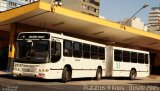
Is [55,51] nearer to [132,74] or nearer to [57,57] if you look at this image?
[57,57]

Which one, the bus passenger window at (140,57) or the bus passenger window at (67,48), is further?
the bus passenger window at (140,57)

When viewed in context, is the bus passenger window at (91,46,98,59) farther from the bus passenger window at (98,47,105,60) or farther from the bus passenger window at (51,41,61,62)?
the bus passenger window at (51,41,61,62)

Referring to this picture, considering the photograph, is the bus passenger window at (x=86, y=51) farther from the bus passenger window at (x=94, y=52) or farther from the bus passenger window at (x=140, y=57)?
the bus passenger window at (x=140, y=57)

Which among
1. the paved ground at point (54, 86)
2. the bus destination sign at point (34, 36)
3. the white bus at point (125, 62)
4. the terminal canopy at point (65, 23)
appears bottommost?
the paved ground at point (54, 86)

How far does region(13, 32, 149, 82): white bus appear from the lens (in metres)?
17.9

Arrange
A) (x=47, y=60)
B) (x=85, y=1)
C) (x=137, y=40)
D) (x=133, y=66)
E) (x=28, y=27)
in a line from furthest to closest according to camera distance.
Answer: (x=85, y=1)
(x=137, y=40)
(x=28, y=27)
(x=133, y=66)
(x=47, y=60)

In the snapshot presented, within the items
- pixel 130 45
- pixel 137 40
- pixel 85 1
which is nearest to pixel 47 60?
pixel 137 40

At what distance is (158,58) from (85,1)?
147 ft

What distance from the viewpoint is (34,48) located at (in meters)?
18.1

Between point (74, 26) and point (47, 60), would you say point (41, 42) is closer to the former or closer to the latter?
point (47, 60)

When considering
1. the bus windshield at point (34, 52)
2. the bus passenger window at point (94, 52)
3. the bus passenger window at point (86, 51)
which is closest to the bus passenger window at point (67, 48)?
the bus windshield at point (34, 52)

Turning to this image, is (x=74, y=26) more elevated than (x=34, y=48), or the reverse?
(x=74, y=26)

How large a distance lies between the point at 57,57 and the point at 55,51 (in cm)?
37

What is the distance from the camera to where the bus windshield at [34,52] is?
704 inches
